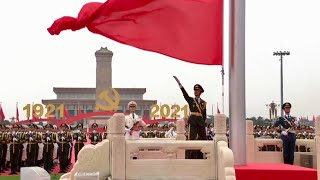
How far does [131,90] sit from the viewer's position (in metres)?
61.8

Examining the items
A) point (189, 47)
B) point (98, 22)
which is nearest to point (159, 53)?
point (189, 47)

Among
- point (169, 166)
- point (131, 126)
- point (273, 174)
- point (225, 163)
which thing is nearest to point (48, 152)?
point (131, 126)

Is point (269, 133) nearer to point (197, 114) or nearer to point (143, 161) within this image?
point (197, 114)

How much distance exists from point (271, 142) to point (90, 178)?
10.6ft

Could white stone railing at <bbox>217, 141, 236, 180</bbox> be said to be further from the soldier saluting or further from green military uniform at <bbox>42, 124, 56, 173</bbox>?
green military uniform at <bbox>42, 124, 56, 173</bbox>

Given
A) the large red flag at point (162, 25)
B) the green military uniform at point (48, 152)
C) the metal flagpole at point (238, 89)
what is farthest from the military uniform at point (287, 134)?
the green military uniform at point (48, 152)

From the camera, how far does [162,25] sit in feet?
20.2

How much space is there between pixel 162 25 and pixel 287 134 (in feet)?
7.75

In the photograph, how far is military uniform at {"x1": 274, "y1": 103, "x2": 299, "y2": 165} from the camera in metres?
6.67

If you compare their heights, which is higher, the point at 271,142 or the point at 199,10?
the point at 199,10

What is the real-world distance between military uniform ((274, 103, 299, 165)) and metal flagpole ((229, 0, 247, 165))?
4.20 feet

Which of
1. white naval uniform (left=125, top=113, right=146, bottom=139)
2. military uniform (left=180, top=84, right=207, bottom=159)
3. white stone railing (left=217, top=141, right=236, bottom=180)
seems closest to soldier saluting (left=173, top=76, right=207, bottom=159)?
military uniform (left=180, top=84, right=207, bottom=159)

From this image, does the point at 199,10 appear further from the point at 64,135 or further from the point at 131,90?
the point at 131,90

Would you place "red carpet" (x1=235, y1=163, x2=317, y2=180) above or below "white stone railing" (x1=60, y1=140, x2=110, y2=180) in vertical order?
below
